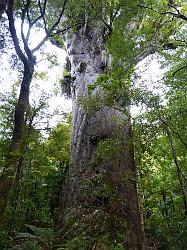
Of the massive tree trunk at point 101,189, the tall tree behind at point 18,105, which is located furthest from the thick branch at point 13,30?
the massive tree trunk at point 101,189

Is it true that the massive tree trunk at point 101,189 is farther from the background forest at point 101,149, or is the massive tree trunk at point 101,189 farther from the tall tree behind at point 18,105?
the tall tree behind at point 18,105

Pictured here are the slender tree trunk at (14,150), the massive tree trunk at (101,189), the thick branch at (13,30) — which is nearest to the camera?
the massive tree trunk at (101,189)

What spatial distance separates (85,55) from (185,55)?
3462 millimetres

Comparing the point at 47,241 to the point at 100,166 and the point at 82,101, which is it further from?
the point at 82,101

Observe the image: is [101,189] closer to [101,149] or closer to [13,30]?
[101,149]

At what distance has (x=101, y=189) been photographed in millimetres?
5039

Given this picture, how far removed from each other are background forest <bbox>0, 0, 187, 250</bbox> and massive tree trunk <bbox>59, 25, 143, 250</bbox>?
0.02 metres

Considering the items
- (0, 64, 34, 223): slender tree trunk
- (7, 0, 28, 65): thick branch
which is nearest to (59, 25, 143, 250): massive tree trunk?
(0, 64, 34, 223): slender tree trunk

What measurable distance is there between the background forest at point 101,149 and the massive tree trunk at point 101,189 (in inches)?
0.7

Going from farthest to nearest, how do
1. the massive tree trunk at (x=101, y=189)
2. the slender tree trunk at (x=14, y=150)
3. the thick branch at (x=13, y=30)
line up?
the thick branch at (x=13, y=30) < the slender tree trunk at (x=14, y=150) < the massive tree trunk at (x=101, y=189)

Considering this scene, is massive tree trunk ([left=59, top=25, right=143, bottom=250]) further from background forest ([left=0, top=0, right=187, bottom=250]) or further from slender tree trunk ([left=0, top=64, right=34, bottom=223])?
slender tree trunk ([left=0, top=64, right=34, bottom=223])

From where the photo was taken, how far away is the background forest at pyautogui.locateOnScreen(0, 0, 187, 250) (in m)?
4.63

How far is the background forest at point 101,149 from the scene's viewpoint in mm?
4633

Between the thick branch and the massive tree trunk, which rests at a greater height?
the thick branch
